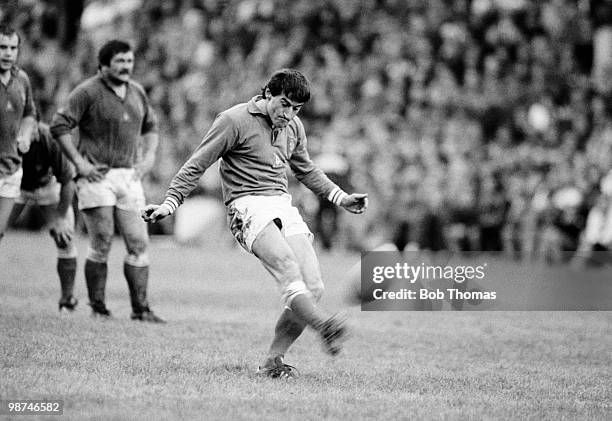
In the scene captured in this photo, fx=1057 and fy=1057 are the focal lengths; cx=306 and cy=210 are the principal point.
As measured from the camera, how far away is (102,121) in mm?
9312

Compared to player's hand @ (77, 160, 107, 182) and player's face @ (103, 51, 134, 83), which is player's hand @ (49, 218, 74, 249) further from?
player's face @ (103, 51, 134, 83)

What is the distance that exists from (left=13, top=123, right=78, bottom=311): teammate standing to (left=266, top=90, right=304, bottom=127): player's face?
131 inches

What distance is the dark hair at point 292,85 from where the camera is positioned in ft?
21.7

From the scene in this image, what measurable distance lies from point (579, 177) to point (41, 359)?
13.2 m

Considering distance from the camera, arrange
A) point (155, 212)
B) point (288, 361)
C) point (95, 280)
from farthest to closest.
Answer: point (95, 280), point (288, 361), point (155, 212)

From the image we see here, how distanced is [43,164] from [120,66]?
4.07ft

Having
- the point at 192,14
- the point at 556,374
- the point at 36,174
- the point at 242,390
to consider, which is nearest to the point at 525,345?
the point at 556,374

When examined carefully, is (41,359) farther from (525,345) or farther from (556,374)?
(525,345)

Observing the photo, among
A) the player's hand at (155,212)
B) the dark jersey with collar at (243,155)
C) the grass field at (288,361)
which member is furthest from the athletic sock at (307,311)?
the player's hand at (155,212)

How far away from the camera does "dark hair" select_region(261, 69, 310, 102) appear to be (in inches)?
261

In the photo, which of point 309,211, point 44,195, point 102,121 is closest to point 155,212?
point 102,121

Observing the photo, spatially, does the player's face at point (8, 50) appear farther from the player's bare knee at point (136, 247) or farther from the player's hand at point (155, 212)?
the player's hand at point (155, 212)

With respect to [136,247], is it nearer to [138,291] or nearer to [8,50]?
[138,291]

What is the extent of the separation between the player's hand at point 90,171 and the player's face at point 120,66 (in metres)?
0.81
